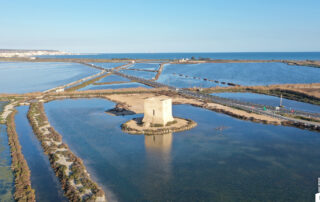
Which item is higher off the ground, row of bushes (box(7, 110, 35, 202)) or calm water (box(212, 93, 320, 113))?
calm water (box(212, 93, 320, 113))

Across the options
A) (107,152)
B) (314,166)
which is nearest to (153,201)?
(107,152)

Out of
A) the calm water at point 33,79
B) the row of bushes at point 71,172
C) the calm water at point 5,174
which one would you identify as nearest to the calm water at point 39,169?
the row of bushes at point 71,172

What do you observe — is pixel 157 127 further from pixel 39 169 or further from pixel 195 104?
pixel 195 104

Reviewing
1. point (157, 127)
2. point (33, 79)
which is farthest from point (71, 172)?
point (33, 79)

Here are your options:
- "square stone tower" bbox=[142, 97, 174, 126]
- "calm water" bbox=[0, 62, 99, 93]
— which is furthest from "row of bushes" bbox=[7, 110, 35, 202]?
"calm water" bbox=[0, 62, 99, 93]

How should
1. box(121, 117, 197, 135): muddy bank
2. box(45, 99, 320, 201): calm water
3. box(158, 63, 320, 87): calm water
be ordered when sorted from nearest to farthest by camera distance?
box(45, 99, 320, 201): calm water → box(121, 117, 197, 135): muddy bank → box(158, 63, 320, 87): calm water

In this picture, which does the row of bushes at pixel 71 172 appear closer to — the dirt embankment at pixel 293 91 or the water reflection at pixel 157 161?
the water reflection at pixel 157 161

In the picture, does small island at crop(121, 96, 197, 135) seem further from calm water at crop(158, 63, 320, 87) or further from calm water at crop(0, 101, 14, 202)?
calm water at crop(158, 63, 320, 87)
